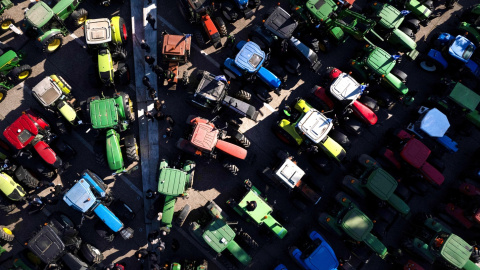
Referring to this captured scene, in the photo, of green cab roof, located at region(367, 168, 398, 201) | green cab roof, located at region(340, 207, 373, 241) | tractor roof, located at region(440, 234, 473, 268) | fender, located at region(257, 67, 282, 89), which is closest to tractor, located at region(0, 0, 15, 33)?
fender, located at region(257, 67, 282, 89)

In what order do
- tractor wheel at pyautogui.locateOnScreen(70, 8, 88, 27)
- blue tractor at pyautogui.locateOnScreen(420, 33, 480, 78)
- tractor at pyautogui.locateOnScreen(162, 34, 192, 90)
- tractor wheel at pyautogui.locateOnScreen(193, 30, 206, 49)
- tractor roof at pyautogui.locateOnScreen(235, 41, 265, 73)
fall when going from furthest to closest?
tractor wheel at pyautogui.locateOnScreen(193, 30, 206, 49), tractor wheel at pyautogui.locateOnScreen(70, 8, 88, 27), blue tractor at pyautogui.locateOnScreen(420, 33, 480, 78), tractor at pyautogui.locateOnScreen(162, 34, 192, 90), tractor roof at pyautogui.locateOnScreen(235, 41, 265, 73)

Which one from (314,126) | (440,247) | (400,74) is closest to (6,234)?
(314,126)

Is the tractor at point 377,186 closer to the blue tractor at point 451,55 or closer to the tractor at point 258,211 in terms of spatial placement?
the tractor at point 258,211

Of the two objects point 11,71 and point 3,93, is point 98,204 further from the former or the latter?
point 11,71

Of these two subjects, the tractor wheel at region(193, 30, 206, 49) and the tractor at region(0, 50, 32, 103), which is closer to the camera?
the tractor at region(0, 50, 32, 103)

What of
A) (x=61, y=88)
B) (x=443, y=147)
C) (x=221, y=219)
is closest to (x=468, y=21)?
(x=443, y=147)

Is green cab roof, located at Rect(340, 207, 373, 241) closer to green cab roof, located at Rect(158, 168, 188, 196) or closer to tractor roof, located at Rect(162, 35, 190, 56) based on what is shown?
green cab roof, located at Rect(158, 168, 188, 196)
